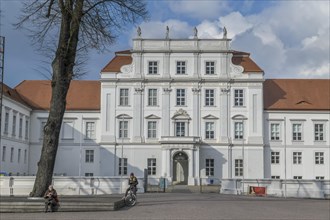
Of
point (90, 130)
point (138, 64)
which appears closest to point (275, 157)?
point (138, 64)

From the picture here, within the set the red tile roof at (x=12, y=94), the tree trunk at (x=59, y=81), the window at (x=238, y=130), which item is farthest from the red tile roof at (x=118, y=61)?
the tree trunk at (x=59, y=81)

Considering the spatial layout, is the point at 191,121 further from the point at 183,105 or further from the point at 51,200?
the point at 51,200

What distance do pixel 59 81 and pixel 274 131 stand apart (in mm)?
43404

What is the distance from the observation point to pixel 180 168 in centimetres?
6088

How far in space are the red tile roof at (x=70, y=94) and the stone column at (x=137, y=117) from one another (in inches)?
191

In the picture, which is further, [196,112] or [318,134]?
[318,134]

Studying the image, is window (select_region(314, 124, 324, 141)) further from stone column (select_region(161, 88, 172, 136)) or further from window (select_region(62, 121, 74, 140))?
window (select_region(62, 121, 74, 140))

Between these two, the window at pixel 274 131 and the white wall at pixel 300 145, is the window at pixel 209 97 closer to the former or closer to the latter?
the white wall at pixel 300 145

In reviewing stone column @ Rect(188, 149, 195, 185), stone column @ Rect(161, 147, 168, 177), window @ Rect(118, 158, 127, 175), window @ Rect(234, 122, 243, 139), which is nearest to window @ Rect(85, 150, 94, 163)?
window @ Rect(118, 158, 127, 175)

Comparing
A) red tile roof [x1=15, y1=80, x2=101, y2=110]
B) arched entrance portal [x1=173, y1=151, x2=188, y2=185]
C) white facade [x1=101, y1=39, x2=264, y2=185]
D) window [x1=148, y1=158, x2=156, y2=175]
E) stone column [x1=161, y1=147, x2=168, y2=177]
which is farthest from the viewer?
red tile roof [x1=15, y1=80, x2=101, y2=110]

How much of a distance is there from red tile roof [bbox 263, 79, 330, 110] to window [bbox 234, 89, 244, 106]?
324cm

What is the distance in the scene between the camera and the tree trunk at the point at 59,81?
2223 cm

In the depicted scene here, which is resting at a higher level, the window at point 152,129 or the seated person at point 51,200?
the window at point 152,129

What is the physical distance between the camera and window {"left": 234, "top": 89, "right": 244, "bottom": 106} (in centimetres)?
6141
